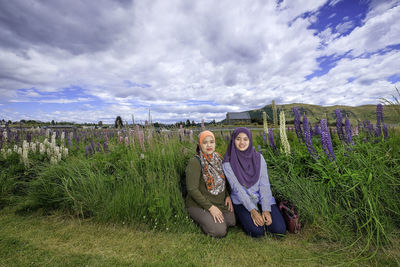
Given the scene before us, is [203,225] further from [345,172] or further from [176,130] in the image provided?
[176,130]

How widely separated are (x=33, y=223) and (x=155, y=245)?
2.29 m

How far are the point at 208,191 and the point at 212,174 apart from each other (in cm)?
28

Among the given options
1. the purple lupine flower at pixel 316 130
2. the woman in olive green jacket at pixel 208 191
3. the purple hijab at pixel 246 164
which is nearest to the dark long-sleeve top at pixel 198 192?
the woman in olive green jacket at pixel 208 191

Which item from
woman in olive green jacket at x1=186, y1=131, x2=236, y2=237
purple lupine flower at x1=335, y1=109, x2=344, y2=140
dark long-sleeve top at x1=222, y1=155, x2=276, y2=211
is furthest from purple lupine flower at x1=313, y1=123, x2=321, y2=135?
woman in olive green jacket at x1=186, y1=131, x2=236, y2=237

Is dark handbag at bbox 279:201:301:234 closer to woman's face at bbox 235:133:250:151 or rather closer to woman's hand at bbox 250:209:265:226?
woman's hand at bbox 250:209:265:226

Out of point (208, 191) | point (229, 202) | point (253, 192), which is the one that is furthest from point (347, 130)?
point (208, 191)

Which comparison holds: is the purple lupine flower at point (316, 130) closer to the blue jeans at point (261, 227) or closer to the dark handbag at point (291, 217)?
the dark handbag at point (291, 217)

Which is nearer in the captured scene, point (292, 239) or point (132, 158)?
point (292, 239)

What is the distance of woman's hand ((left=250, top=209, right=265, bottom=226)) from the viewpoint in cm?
289

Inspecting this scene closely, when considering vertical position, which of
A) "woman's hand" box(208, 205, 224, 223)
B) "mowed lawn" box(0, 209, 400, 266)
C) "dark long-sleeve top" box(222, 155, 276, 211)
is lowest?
"mowed lawn" box(0, 209, 400, 266)

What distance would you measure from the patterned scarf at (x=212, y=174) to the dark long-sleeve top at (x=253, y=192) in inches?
4.6

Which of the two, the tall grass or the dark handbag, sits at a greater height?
the tall grass

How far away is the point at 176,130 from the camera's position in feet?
18.4

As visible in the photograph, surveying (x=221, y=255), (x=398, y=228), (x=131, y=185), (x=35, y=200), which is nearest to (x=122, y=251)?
(x=131, y=185)
